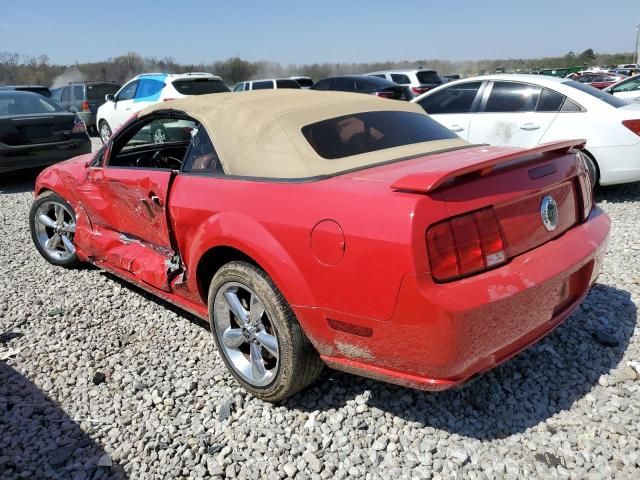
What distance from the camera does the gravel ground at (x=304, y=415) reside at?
7.28 feet

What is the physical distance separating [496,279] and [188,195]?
169 centimetres

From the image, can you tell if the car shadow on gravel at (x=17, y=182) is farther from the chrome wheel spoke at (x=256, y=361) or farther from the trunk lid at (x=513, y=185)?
the trunk lid at (x=513, y=185)

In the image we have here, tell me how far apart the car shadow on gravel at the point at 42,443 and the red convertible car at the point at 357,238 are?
0.77m

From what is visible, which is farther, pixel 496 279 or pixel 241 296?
pixel 241 296

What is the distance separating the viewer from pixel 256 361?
263cm

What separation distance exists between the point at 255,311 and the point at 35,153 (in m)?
6.67

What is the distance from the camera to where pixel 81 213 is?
411cm

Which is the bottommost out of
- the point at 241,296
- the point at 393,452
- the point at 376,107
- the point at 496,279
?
the point at 393,452

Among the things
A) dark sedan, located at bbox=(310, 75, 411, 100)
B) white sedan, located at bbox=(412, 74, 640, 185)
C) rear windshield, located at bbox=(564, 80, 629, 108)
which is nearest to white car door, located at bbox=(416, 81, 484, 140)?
white sedan, located at bbox=(412, 74, 640, 185)

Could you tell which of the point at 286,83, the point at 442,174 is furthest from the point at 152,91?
the point at 442,174

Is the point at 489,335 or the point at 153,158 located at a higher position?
the point at 153,158

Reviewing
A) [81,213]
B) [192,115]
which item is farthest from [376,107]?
[81,213]

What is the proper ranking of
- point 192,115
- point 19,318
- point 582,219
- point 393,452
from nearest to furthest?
point 393,452
point 582,219
point 192,115
point 19,318

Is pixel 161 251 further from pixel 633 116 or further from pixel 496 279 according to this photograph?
pixel 633 116
